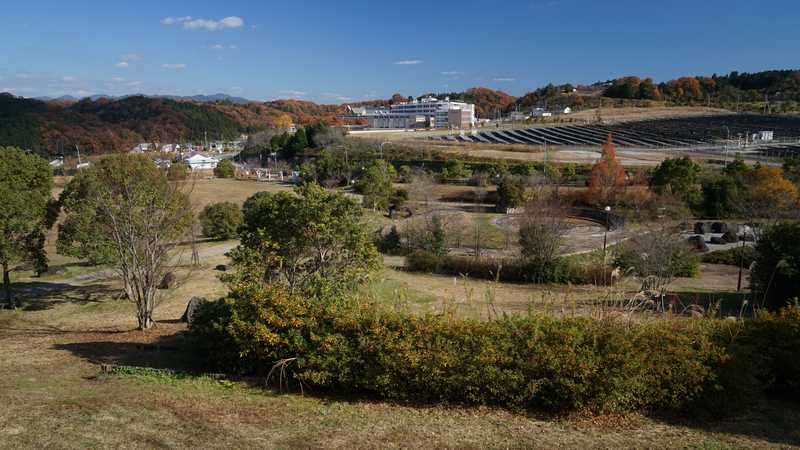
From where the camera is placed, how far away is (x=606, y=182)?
32.6 m

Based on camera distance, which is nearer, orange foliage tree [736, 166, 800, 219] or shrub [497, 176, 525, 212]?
orange foliage tree [736, 166, 800, 219]

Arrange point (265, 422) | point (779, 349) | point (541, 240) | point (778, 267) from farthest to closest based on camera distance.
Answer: point (541, 240), point (778, 267), point (779, 349), point (265, 422)

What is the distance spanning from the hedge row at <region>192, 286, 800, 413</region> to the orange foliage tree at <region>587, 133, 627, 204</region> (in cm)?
2609

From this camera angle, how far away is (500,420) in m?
5.81

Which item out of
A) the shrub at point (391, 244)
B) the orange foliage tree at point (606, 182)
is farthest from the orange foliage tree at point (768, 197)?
the shrub at point (391, 244)

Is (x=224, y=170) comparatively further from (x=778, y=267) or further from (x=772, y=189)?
(x=778, y=267)

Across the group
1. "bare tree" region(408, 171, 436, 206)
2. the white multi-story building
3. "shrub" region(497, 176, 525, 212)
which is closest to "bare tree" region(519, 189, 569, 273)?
"shrub" region(497, 176, 525, 212)

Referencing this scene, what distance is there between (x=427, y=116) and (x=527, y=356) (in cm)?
10241

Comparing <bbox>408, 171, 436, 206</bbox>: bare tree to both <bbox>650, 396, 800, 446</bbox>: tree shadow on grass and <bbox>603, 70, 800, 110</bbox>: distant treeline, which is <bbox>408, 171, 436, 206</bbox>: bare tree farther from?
<bbox>603, 70, 800, 110</bbox>: distant treeline

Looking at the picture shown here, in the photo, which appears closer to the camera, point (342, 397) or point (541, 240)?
point (342, 397)

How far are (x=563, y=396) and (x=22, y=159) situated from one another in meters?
15.5

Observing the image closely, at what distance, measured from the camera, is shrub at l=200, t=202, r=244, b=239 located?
23.5m

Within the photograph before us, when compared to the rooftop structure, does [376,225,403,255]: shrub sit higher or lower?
lower

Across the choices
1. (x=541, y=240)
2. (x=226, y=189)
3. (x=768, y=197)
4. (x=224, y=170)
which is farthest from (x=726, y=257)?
(x=224, y=170)
